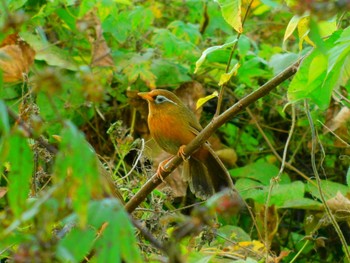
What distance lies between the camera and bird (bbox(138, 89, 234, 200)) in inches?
113

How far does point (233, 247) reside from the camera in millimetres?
2848

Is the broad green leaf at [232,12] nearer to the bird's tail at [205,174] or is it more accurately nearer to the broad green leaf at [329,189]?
the bird's tail at [205,174]

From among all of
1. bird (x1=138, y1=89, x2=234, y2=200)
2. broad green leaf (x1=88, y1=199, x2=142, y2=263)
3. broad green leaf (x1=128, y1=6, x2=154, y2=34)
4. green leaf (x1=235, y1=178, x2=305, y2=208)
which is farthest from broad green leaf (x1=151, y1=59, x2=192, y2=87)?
broad green leaf (x1=88, y1=199, x2=142, y2=263)

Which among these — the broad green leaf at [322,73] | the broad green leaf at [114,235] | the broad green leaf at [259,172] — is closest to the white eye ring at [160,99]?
the broad green leaf at [259,172]

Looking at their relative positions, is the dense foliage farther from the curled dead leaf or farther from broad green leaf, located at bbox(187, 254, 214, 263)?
broad green leaf, located at bbox(187, 254, 214, 263)

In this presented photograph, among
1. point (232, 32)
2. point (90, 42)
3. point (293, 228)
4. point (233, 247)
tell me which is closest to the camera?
point (233, 247)

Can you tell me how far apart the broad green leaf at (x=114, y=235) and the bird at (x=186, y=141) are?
5.38 feet

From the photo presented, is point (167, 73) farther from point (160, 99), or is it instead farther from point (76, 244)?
point (76, 244)

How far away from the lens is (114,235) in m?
1.03

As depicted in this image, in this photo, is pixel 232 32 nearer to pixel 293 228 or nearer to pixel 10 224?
pixel 293 228

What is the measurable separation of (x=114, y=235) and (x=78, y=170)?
0.10m

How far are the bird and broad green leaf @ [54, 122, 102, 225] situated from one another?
1709mm

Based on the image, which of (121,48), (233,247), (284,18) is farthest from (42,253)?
(284,18)

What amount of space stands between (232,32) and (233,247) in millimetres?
1777
